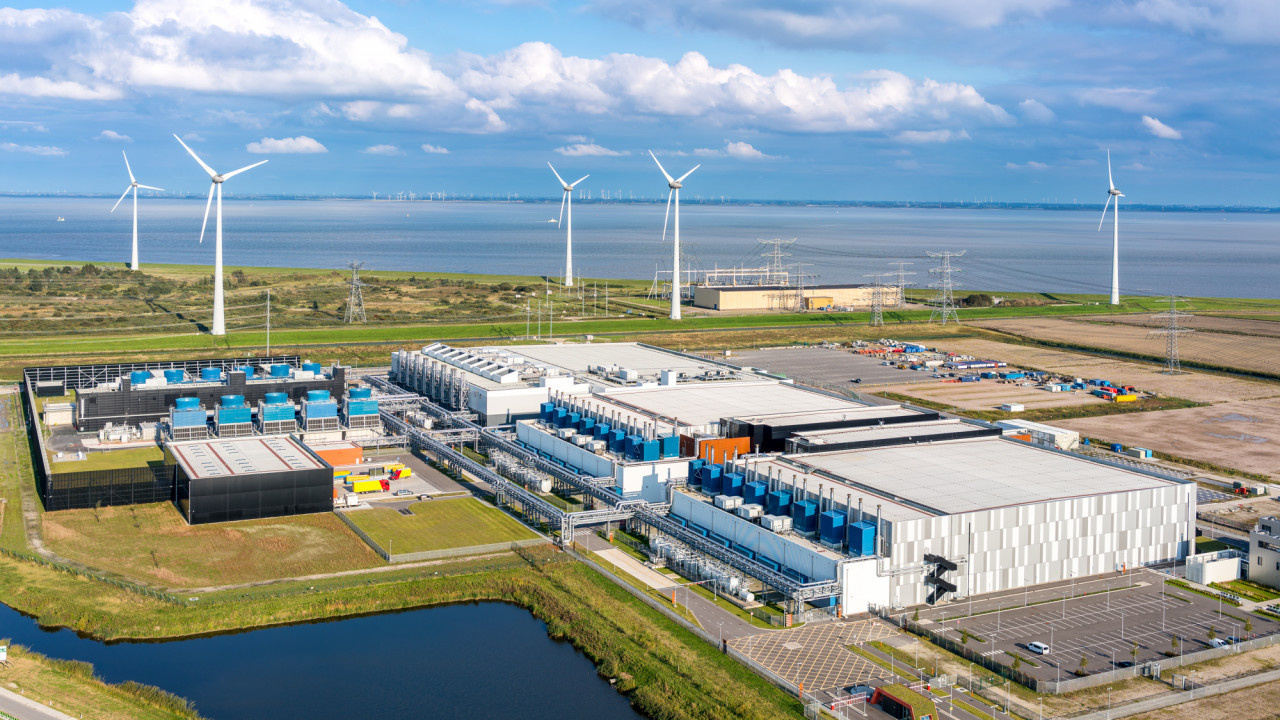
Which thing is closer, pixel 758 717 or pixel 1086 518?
pixel 758 717

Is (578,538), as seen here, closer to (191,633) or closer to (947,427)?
(191,633)

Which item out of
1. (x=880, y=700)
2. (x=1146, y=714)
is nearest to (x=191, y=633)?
(x=880, y=700)

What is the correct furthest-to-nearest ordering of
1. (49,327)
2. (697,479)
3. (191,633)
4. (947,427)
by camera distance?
1. (49,327)
2. (947,427)
3. (697,479)
4. (191,633)

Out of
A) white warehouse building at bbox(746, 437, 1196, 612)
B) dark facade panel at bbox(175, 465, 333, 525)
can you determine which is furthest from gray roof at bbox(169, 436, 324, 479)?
white warehouse building at bbox(746, 437, 1196, 612)

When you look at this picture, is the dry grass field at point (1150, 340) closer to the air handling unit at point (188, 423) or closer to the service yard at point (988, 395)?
the service yard at point (988, 395)

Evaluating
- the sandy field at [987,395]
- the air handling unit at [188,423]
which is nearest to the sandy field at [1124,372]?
the sandy field at [987,395]

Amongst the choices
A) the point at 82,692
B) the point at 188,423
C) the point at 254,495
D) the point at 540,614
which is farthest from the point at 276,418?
the point at 82,692
